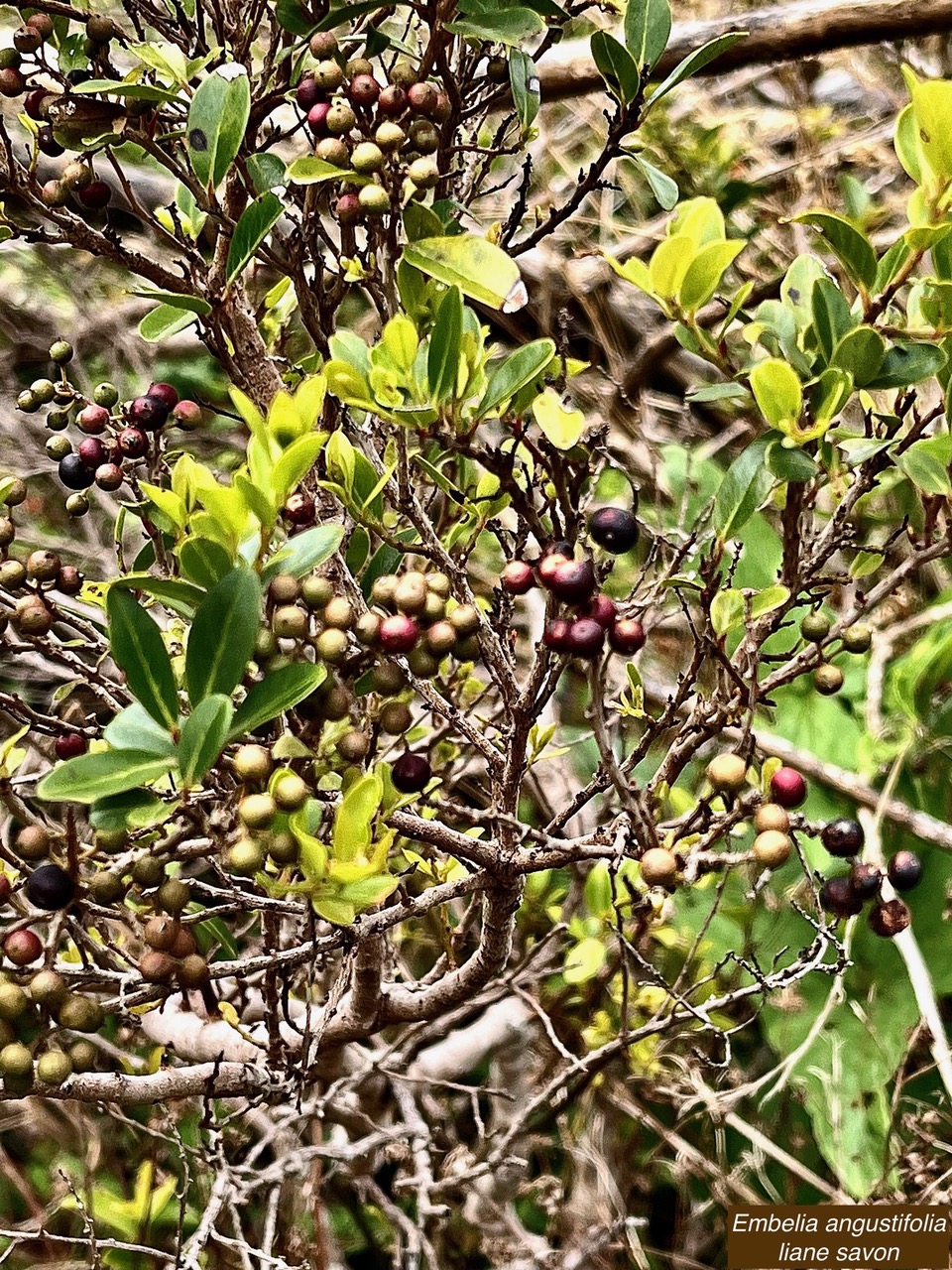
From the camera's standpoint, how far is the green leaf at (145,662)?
1.51ft

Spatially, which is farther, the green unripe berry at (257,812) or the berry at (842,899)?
the berry at (842,899)

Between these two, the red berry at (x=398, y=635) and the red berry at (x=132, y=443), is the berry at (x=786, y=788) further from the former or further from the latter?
the red berry at (x=132, y=443)

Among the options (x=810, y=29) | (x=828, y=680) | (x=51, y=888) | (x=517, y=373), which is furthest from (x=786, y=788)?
(x=810, y=29)

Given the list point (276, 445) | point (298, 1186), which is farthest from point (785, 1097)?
point (276, 445)

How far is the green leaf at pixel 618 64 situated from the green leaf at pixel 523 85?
48mm

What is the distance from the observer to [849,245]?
542mm

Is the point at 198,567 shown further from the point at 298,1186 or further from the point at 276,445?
the point at 298,1186

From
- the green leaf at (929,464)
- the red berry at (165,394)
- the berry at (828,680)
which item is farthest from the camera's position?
the red berry at (165,394)

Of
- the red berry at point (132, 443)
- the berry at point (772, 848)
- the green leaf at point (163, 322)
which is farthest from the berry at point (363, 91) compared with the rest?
the berry at point (772, 848)

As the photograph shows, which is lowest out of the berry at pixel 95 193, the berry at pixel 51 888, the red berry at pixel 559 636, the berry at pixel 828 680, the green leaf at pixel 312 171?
the berry at pixel 828 680

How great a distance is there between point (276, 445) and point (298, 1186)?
1.21m

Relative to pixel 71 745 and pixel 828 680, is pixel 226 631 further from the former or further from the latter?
pixel 828 680

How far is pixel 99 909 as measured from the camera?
54 centimetres

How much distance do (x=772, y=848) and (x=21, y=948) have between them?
14.5 inches
